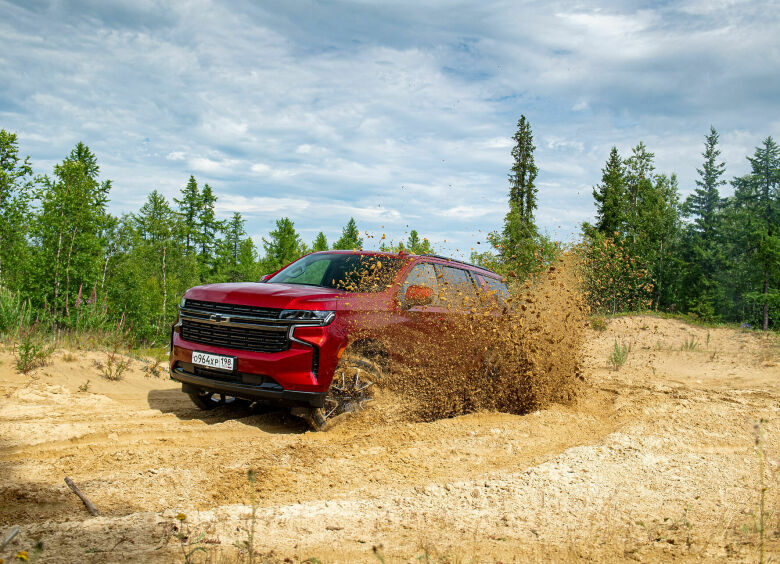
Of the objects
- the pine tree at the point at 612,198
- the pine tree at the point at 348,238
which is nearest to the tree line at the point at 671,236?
the pine tree at the point at 612,198

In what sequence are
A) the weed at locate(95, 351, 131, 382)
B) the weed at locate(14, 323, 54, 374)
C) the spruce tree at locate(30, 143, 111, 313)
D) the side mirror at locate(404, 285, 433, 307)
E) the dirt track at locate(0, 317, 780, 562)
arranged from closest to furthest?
1. the dirt track at locate(0, 317, 780, 562)
2. the side mirror at locate(404, 285, 433, 307)
3. the weed at locate(14, 323, 54, 374)
4. the weed at locate(95, 351, 131, 382)
5. the spruce tree at locate(30, 143, 111, 313)

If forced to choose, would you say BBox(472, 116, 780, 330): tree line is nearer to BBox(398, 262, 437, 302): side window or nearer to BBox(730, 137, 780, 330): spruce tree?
BBox(730, 137, 780, 330): spruce tree

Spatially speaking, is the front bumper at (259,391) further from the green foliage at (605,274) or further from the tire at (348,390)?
the green foliage at (605,274)

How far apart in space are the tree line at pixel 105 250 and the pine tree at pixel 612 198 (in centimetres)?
2058

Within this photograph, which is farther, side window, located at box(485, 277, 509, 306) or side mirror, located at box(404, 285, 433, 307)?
side window, located at box(485, 277, 509, 306)

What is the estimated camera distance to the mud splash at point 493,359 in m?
5.69

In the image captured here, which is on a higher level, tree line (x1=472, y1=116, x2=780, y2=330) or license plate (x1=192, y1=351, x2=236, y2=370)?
tree line (x1=472, y1=116, x2=780, y2=330)

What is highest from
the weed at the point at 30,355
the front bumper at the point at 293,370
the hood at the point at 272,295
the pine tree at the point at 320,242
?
the pine tree at the point at 320,242

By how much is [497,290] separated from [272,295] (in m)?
2.99

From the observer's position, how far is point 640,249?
41.1 meters

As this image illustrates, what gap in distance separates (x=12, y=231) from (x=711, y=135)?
6583 centimetres

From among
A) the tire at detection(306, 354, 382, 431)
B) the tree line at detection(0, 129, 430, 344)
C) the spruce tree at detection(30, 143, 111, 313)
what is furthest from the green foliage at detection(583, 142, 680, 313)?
the tire at detection(306, 354, 382, 431)

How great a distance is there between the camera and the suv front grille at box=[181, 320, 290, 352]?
491 cm

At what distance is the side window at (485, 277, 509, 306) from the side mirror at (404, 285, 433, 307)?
100 cm
